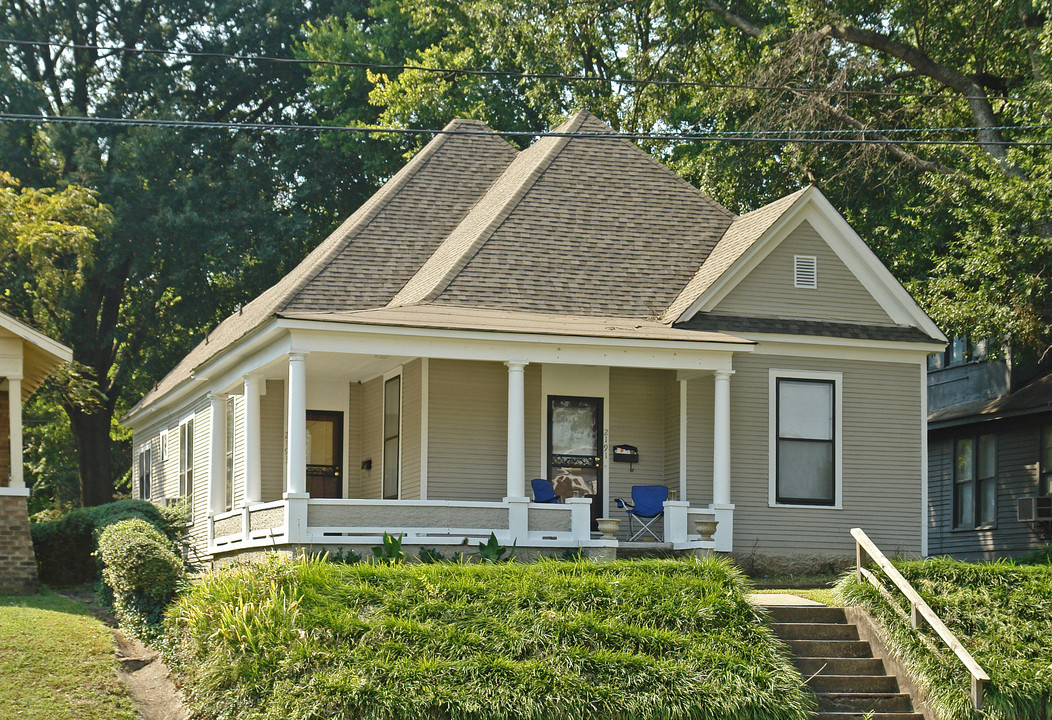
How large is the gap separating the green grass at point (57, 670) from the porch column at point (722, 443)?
850 centimetres

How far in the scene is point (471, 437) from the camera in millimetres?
19453

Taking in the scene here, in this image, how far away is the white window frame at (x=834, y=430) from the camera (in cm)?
2014

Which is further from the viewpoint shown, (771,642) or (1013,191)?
(1013,191)

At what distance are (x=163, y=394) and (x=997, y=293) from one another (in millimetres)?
16585

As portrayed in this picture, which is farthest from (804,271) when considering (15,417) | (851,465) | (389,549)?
(15,417)

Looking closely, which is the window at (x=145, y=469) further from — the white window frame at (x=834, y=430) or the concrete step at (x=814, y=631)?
the concrete step at (x=814, y=631)

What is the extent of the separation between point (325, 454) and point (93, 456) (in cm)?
2007

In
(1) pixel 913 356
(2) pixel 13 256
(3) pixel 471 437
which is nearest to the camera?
(3) pixel 471 437

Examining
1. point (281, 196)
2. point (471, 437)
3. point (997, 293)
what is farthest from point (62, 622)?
point (281, 196)

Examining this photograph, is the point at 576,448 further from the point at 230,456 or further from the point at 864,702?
the point at 864,702

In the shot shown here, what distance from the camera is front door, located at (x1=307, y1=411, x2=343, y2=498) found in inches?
884

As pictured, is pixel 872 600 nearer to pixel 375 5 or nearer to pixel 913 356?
pixel 913 356

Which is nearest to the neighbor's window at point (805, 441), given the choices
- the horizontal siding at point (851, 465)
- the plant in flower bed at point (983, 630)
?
the horizontal siding at point (851, 465)

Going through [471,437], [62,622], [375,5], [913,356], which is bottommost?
[62,622]
